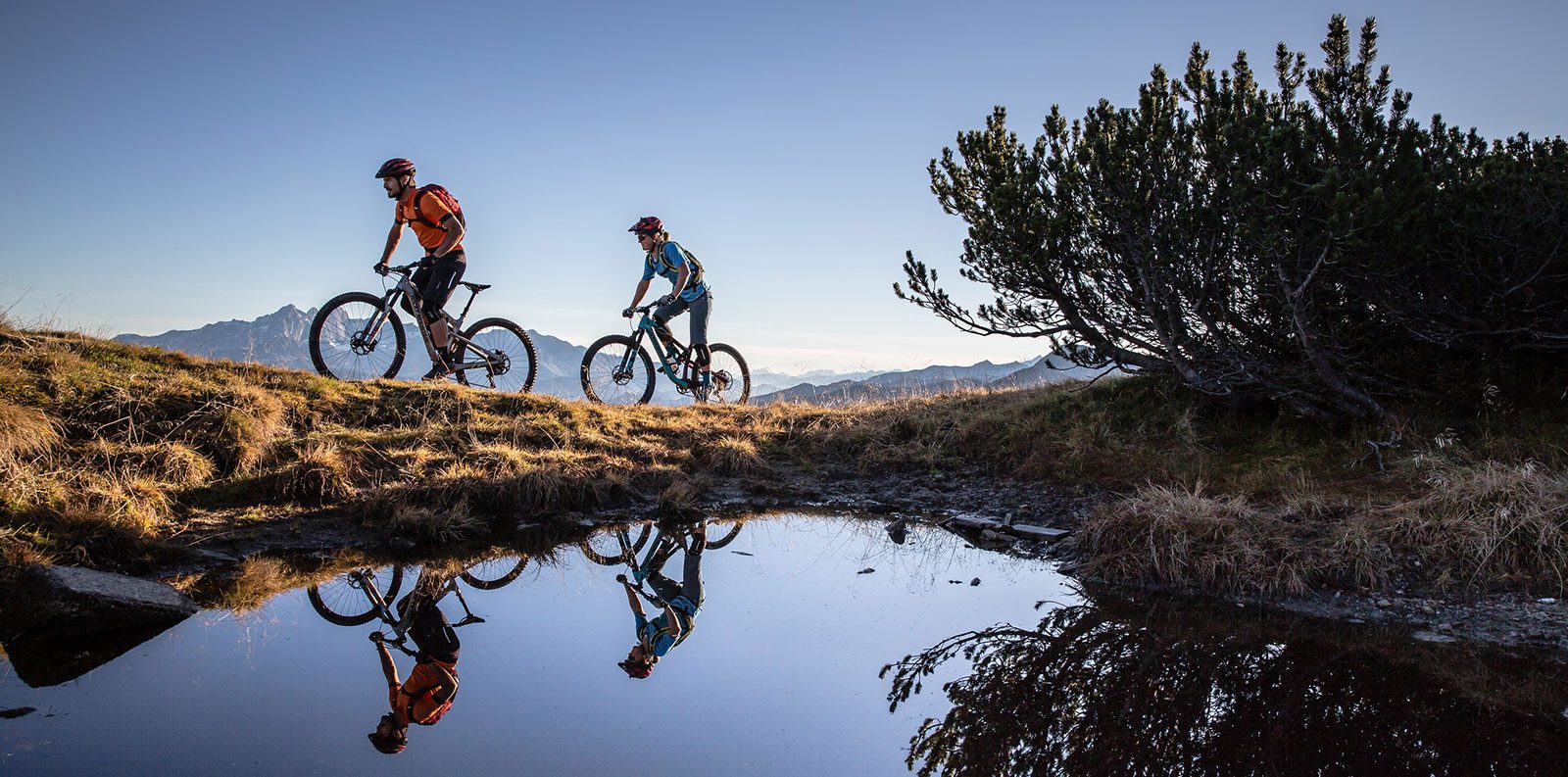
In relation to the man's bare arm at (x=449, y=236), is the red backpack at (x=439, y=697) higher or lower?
lower

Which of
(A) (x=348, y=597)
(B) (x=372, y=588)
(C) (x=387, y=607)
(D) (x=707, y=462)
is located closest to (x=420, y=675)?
(C) (x=387, y=607)

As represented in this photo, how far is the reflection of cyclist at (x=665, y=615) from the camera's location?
5.15m

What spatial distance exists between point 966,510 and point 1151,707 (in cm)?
514

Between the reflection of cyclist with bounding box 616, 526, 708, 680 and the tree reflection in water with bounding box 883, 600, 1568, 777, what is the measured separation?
4.90 feet

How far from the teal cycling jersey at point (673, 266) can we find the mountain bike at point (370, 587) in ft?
23.2

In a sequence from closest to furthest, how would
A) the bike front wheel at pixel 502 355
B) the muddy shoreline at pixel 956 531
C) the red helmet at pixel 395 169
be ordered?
the muddy shoreline at pixel 956 531 < the red helmet at pixel 395 169 < the bike front wheel at pixel 502 355

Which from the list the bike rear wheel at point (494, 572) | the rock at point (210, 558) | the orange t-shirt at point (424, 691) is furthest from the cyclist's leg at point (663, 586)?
the rock at point (210, 558)

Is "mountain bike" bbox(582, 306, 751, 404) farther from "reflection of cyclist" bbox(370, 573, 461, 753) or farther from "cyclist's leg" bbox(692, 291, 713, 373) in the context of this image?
"reflection of cyclist" bbox(370, 573, 461, 753)

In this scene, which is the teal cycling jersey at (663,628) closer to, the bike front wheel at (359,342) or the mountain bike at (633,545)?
the mountain bike at (633,545)

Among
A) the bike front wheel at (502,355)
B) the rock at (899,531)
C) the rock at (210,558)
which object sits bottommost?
the rock at (899,531)

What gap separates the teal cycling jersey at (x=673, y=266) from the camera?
44.2ft

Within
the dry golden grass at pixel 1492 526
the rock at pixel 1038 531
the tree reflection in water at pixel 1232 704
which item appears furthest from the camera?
the rock at pixel 1038 531

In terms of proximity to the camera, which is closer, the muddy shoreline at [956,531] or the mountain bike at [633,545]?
the muddy shoreline at [956,531]

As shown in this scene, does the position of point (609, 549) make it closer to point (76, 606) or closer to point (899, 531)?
point (899, 531)
